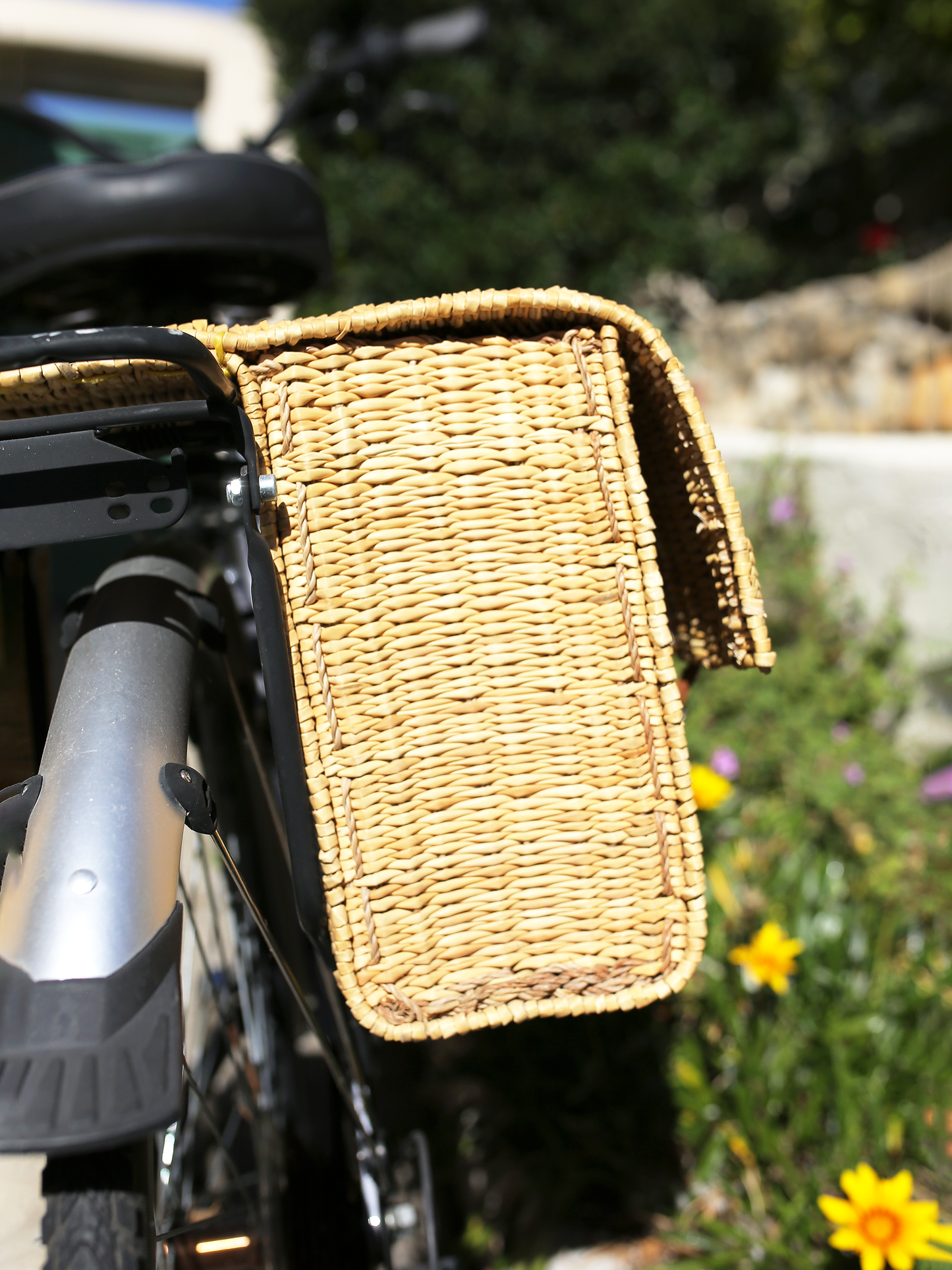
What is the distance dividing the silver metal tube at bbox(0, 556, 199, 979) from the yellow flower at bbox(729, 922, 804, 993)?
1.19 meters

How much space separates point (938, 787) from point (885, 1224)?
126 cm

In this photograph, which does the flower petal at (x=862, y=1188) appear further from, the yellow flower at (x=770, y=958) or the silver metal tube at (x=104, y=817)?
the silver metal tube at (x=104, y=817)

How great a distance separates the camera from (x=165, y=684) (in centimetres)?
72

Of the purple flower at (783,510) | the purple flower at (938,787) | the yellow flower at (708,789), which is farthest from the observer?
the purple flower at (783,510)

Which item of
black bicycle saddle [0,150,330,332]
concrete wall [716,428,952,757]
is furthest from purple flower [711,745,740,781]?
black bicycle saddle [0,150,330,332]

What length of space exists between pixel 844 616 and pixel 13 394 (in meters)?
2.41

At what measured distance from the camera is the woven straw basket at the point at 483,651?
0.75m

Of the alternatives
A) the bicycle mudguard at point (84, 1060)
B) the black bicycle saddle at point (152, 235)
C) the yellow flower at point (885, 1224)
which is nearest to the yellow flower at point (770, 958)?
the yellow flower at point (885, 1224)

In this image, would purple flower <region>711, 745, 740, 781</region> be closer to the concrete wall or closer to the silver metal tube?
the concrete wall

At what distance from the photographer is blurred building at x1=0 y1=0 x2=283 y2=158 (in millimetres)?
4031

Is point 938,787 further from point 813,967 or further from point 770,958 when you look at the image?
point 770,958

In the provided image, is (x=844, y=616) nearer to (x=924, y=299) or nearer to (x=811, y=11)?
(x=924, y=299)

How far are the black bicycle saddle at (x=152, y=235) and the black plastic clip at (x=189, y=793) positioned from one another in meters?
0.80

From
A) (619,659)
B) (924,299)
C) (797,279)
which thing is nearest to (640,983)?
(619,659)
